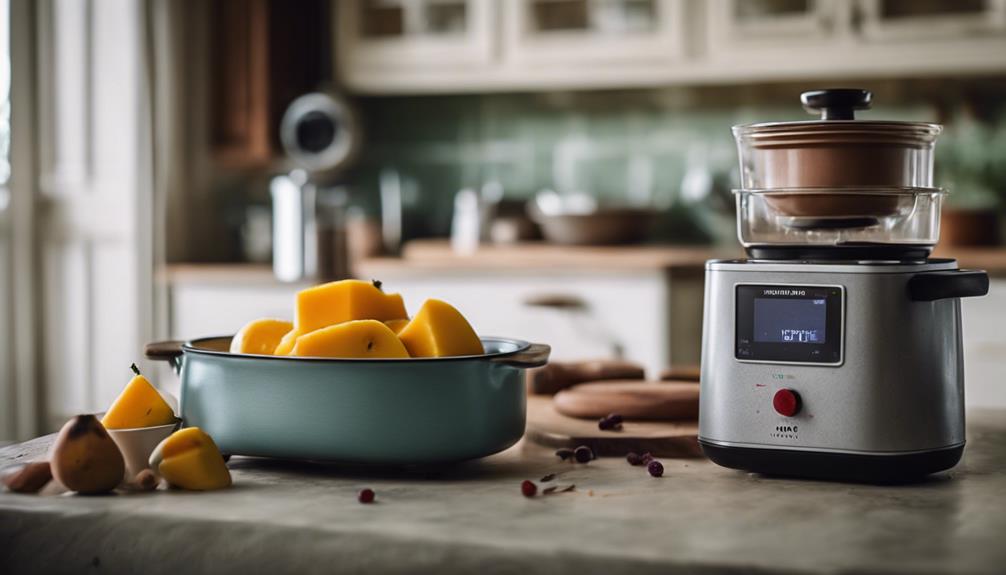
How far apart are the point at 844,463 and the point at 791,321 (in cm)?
13

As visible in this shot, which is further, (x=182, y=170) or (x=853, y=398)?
(x=182, y=170)

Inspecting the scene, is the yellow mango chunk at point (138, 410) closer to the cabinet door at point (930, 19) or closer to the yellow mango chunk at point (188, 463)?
the yellow mango chunk at point (188, 463)


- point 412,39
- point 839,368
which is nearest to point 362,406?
point 839,368

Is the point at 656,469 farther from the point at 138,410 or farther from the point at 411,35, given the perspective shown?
the point at 411,35

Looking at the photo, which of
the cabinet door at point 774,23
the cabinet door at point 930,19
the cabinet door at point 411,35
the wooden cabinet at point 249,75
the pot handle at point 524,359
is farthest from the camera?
the wooden cabinet at point 249,75

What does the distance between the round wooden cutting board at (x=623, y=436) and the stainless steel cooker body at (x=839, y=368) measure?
0.08m

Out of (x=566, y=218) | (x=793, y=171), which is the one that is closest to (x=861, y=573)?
(x=793, y=171)

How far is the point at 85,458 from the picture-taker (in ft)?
2.97

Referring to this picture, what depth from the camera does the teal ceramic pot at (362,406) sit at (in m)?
0.97

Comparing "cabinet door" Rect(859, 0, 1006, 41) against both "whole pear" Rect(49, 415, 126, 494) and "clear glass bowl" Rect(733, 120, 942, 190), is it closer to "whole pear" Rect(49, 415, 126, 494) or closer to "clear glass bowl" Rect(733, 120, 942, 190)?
"clear glass bowl" Rect(733, 120, 942, 190)

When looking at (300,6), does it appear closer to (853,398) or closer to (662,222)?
(662,222)

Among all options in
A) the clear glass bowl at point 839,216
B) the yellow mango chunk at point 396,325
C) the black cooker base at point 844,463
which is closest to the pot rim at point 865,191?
the clear glass bowl at point 839,216

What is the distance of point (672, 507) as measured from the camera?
0.88 m

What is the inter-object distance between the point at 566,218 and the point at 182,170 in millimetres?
1217
